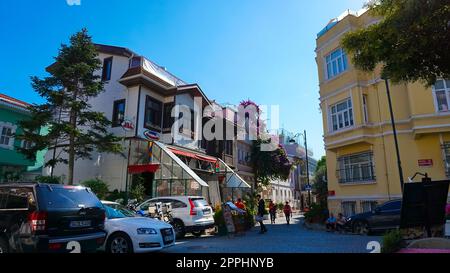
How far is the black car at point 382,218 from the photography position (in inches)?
516

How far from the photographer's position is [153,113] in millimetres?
21234

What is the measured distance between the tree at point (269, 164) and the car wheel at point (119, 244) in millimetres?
28247

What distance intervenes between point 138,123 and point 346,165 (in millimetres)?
13300

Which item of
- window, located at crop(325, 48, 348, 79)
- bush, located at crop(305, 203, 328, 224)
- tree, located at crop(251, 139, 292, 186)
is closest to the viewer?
window, located at crop(325, 48, 348, 79)

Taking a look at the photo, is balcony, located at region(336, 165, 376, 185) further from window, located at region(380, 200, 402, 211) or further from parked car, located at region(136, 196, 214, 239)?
parked car, located at region(136, 196, 214, 239)

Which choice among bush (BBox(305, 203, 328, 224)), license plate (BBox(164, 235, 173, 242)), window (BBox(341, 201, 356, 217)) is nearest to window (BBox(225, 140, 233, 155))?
bush (BBox(305, 203, 328, 224))

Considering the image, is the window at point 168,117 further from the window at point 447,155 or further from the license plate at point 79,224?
A: the window at point 447,155

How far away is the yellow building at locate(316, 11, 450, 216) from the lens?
15875mm

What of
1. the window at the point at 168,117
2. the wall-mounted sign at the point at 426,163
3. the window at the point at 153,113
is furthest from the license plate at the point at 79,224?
the wall-mounted sign at the point at 426,163

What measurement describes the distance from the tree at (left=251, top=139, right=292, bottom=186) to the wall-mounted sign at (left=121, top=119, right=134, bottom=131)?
19110 millimetres

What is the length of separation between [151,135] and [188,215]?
27.0 ft

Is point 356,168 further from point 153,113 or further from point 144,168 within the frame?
point 153,113

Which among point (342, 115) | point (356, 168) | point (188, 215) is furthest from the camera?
point (342, 115)

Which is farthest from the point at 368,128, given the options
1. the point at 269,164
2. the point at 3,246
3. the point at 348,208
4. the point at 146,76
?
the point at 269,164
